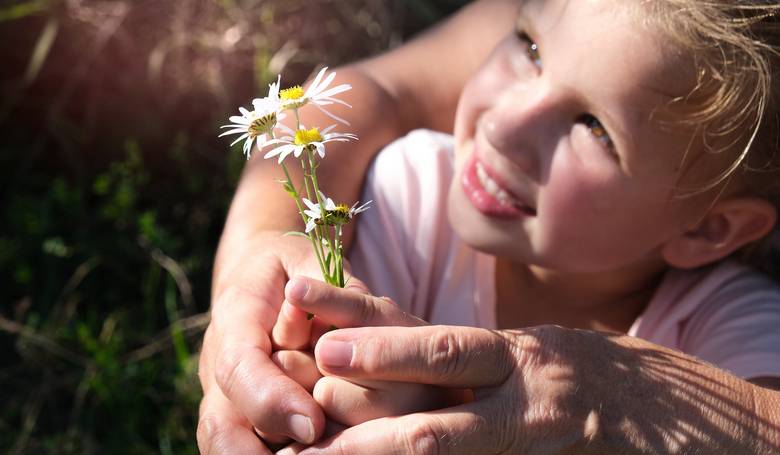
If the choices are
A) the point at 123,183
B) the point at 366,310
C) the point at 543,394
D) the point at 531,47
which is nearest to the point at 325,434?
the point at 366,310

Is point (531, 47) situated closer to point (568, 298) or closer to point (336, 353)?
point (568, 298)

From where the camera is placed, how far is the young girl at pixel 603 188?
1.42 metres

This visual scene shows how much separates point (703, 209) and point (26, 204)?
172 centimetres

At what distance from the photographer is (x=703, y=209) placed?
1600 millimetres

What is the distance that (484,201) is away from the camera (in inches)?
63.1

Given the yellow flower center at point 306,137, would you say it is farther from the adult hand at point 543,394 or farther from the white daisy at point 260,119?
the adult hand at point 543,394

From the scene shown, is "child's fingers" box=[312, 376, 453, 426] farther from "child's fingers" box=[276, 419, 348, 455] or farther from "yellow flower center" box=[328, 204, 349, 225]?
"yellow flower center" box=[328, 204, 349, 225]

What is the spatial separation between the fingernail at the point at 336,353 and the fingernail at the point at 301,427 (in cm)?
8

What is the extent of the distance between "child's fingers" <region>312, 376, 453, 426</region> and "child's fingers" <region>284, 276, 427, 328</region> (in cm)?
8

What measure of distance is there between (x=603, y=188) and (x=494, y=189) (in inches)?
7.5

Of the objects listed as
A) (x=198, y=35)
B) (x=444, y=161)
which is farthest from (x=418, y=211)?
(x=198, y=35)

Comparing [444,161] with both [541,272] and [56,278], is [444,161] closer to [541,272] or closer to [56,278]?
[541,272]

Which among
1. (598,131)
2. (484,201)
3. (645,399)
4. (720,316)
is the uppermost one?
(598,131)

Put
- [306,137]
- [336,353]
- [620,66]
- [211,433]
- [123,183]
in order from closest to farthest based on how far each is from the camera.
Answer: [306,137] < [336,353] < [211,433] < [620,66] < [123,183]
